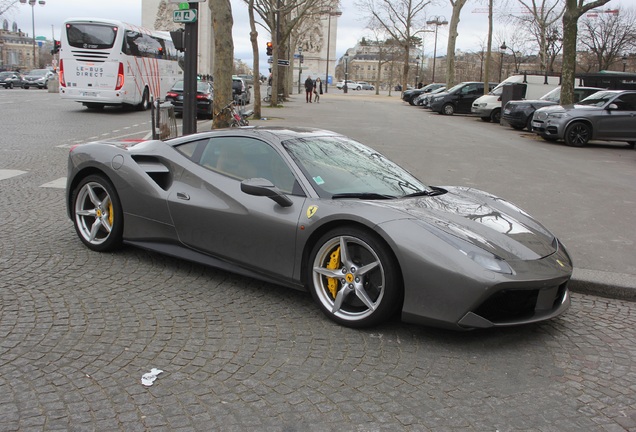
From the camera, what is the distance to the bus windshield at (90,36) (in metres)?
21.9

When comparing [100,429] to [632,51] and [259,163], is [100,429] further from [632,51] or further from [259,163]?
[632,51]

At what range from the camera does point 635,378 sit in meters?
3.58

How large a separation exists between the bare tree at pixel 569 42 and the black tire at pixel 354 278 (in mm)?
18135

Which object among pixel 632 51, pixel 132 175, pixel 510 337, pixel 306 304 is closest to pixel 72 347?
pixel 306 304

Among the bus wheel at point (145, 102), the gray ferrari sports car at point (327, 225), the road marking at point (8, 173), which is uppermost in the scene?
the bus wheel at point (145, 102)

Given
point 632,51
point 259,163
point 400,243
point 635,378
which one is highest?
point 632,51

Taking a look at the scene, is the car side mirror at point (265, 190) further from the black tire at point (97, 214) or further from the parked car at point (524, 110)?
the parked car at point (524, 110)

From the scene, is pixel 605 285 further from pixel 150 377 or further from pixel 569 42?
pixel 569 42

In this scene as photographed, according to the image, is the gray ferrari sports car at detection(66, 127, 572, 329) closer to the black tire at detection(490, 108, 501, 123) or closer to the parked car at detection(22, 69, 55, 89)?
the black tire at detection(490, 108, 501, 123)

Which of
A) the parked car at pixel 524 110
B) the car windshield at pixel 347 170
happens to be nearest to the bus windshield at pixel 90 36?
the parked car at pixel 524 110

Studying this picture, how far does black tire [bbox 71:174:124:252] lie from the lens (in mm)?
5289

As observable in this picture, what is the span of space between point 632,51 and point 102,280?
65519mm

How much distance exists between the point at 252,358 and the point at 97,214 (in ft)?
8.69

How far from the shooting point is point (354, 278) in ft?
13.1
